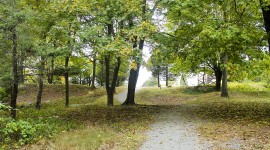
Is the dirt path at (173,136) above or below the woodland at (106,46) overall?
below

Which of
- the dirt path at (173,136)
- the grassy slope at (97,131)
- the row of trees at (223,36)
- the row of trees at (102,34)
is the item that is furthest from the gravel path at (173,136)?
the row of trees at (223,36)

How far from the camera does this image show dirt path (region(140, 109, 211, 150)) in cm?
1016

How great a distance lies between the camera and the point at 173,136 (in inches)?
461

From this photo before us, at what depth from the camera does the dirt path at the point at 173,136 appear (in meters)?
10.2

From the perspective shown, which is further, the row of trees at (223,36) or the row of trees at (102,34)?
the row of trees at (223,36)

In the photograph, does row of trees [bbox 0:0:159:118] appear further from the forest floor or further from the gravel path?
the gravel path

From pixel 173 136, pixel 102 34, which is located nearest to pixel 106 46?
pixel 102 34

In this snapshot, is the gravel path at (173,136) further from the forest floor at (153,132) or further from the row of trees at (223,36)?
the row of trees at (223,36)

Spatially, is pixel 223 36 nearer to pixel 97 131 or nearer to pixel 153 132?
pixel 153 132

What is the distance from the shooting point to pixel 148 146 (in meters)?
10.4

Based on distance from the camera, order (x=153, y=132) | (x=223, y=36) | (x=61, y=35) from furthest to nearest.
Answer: (x=61, y=35) < (x=223, y=36) < (x=153, y=132)

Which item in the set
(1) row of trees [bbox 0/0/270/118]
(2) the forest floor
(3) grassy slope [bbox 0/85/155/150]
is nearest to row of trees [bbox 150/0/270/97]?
(1) row of trees [bbox 0/0/270/118]

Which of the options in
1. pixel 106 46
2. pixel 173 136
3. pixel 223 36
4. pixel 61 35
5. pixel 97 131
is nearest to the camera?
pixel 173 136

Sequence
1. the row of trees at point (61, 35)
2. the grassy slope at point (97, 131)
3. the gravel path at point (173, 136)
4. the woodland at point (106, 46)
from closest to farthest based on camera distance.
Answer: the gravel path at point (173, 136), the grassy slope at point (97, 131), the woodland at point (106, 46), the row of trees at point (61, 35)
